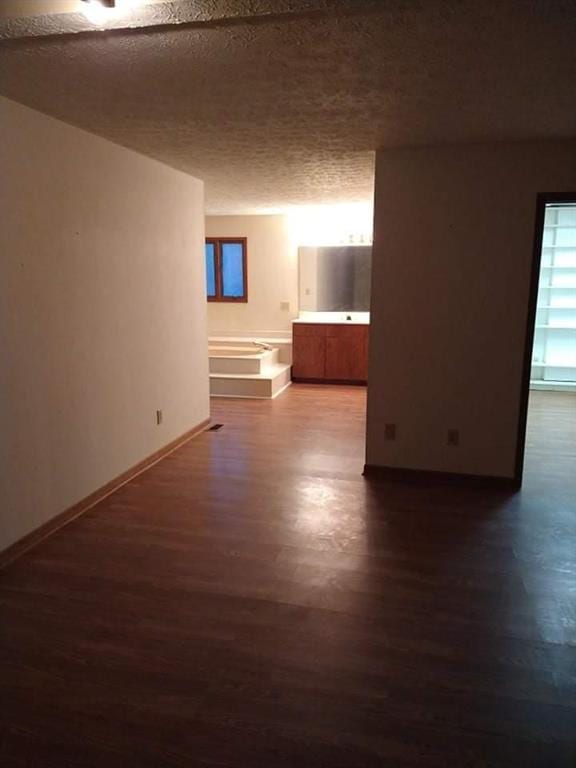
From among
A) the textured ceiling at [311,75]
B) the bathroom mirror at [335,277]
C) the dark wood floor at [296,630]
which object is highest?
the textured ceiling at [311,75]

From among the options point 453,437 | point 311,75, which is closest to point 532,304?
point 453,437

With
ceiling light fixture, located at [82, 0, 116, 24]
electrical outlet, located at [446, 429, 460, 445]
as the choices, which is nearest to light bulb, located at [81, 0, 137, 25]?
ceiling light fixture, located at [82, 0, 116, 24]

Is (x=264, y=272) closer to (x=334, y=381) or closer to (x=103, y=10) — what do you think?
(x=334, y=381)

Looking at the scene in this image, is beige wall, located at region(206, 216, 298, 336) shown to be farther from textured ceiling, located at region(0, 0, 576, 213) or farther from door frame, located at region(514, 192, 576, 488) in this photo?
door frame, located at region(514, 192, 576, 488)

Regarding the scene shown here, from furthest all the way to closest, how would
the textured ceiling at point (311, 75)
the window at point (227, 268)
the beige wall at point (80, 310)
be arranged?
the window at point (227, 268) → the beige wall at point (80, 310) → the textured ceiling at point (311, 75)

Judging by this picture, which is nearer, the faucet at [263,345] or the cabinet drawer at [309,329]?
the cabinet drawer at [309,329]

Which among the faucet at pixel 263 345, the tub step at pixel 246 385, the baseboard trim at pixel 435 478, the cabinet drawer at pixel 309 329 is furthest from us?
the faucet at pixel 263 345

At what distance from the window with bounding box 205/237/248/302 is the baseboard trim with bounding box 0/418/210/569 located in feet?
11.4

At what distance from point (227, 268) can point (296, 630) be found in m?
6.29

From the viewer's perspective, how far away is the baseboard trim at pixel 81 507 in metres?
2.83

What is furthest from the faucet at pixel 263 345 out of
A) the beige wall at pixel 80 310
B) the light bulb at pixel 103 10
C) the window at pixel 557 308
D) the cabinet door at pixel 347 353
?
the light bulb at pixel 103 10

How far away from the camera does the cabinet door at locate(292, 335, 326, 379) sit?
7.32 metres

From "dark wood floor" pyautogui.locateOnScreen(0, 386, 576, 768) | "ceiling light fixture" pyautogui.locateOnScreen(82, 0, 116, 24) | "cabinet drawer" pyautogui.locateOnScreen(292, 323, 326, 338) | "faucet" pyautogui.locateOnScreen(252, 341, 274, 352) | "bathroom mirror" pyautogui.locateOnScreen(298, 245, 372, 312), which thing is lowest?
"dark wood floor" pyautogui.locateOnScreen(0, 386, 576, 768)

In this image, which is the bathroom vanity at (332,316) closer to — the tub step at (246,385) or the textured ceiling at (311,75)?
the tub step at (246,385)
